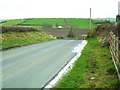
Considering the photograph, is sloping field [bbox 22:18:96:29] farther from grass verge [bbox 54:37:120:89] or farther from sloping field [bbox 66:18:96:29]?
grass verge [bbox 54:37:120:89]

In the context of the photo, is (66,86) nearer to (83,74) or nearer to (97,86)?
(97,86)

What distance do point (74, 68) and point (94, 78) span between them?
9.38 feet

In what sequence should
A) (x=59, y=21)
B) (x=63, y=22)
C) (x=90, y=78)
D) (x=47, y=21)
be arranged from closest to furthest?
1. (x=90, y=78)
2. (x=63, y=22)
3. (x=47, y=21)
4. (x=59, y=21)

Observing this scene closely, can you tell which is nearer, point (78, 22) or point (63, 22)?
point (78, 22)

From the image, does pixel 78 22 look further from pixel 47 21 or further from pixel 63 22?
pixel 47 21

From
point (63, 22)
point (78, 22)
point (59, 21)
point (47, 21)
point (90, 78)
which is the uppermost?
point (90, 78)

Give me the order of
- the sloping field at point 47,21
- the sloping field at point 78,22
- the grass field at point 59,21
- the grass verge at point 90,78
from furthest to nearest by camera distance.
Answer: the sloping field at point 47,21 < the grass field at point 59,21 < the sloping field at point 78,22 < the grass verge at point 90,78

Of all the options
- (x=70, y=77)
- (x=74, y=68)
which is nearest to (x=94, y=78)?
(x=70, y=77)

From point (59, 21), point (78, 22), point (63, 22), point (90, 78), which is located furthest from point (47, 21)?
point (90, 78)

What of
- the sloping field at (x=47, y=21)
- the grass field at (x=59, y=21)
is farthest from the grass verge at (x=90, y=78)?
the sloping field at (x=47, y=21)

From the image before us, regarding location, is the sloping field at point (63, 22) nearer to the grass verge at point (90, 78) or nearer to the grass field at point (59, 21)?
the grass field at point (59, 21)

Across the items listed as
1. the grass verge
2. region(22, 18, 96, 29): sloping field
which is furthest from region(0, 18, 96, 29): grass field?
the grass verge

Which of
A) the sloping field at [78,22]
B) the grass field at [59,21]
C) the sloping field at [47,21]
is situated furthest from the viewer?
the sloping field at [47,21]

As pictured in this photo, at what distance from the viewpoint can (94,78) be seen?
39.5ft
